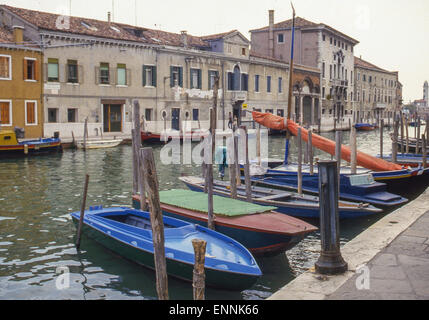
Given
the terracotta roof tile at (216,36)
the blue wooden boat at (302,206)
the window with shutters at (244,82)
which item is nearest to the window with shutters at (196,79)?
the terracotta roof tile at (216,36)

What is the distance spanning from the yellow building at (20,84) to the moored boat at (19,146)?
343cm

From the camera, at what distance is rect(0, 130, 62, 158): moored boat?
18.8 metres

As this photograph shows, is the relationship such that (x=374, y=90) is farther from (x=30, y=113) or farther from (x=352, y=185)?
(x=352, y=185)

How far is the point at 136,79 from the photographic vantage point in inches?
1099

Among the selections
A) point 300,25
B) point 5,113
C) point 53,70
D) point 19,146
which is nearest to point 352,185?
point 19,146

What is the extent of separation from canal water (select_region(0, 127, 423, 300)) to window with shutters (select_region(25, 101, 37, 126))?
10.3m

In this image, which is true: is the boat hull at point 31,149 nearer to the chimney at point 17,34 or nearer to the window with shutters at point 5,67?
the window with shutters at point 5,67

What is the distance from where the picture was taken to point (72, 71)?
24969 millimetres

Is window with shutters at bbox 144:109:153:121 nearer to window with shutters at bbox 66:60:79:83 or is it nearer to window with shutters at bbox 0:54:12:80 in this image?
Answer: window with shutters at bbox 66:60:79:83

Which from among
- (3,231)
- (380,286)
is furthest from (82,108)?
(380,286)

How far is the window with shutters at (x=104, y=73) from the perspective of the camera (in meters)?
26.3

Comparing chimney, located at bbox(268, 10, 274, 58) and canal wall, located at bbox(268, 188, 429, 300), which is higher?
chimney, located at bbox(268, 10, 274, 58)

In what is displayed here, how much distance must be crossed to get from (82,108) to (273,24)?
79.4 ft

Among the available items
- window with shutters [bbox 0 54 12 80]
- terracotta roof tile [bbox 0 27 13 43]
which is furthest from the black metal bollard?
terracotta roof tile [bbox 0 27 13 43]
